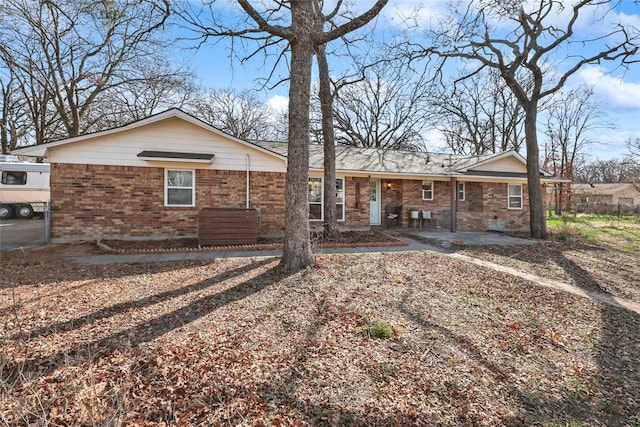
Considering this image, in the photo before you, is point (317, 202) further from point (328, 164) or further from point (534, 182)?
point (534, 182)

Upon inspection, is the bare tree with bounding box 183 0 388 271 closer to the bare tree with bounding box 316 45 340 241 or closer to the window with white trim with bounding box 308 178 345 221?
the bare tree with bounding box 316 45 340 241

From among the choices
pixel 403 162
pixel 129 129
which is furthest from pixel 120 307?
pixel 403 162

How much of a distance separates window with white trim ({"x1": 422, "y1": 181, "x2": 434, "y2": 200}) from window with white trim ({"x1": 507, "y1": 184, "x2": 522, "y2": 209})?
3986 mm

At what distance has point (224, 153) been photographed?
34.0 ft

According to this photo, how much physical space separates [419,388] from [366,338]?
0.88 meters

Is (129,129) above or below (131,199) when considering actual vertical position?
above

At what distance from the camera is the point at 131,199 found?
9.63 m

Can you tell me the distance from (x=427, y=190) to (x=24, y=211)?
67.5ft

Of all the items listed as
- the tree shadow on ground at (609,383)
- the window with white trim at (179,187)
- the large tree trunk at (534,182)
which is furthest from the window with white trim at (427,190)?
the window with white trim at (179,187)

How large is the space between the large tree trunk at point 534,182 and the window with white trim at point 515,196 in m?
2.90

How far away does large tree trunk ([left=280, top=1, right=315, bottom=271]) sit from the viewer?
5.93 metres

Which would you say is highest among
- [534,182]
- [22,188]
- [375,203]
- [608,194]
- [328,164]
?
[608,194]

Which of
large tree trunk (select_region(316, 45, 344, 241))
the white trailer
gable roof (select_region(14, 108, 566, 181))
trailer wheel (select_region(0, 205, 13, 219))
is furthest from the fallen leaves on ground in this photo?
trailer wheel (select_region(0, 205, 13, 219))

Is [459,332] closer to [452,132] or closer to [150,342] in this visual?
[150,342]
